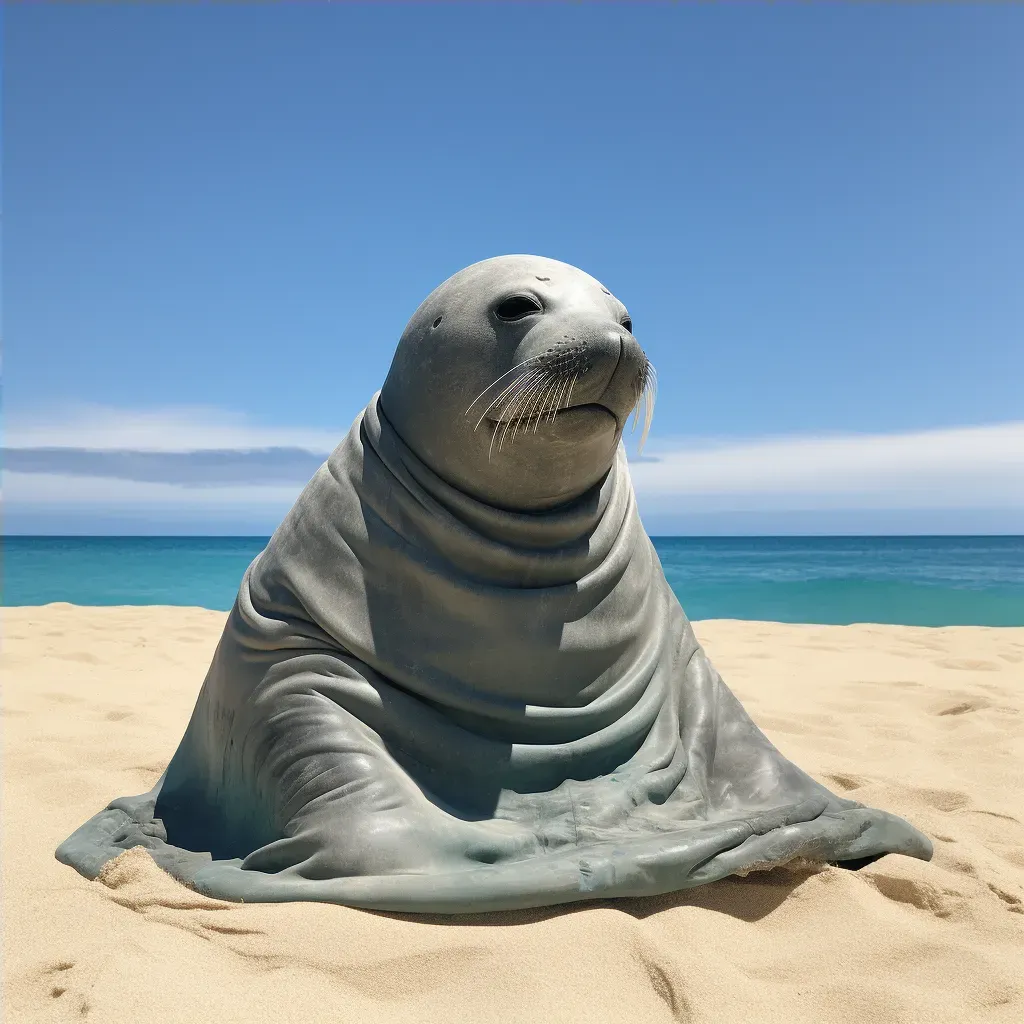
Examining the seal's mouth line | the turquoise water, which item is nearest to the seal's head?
the seal's mouth line

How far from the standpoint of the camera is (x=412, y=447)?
258cm

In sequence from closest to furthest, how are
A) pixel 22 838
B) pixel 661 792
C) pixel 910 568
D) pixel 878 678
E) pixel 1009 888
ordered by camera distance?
pixel 1009 888, pixel 661 792, pixel 22 838, pixel 878 678, pixel 910 568

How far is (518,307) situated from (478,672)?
3.11 feet

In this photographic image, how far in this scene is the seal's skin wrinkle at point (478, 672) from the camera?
224cm

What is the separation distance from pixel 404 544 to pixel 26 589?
20667 millimetres

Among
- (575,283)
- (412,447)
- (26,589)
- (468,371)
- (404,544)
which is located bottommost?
(26,589)

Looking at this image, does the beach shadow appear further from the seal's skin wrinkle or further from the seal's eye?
the seal's eye

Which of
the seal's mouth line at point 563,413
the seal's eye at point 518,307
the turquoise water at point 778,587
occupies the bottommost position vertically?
the turquoise water at point 778,587

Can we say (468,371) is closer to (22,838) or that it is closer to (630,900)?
(630,900)

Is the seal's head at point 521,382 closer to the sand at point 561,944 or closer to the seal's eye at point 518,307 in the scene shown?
the seal's eye at point 518,307

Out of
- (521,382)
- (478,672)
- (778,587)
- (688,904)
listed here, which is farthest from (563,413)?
(778,587)

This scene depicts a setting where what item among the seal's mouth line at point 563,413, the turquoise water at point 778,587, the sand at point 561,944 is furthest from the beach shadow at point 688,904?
the turquoise water at point 778,587

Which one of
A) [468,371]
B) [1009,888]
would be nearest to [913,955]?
[1009,888]

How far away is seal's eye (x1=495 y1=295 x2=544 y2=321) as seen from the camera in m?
2.43
